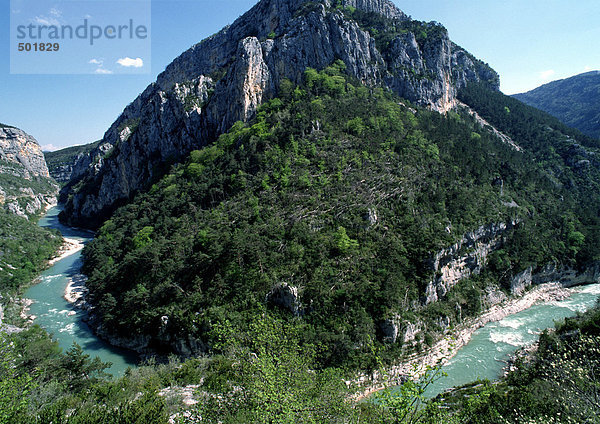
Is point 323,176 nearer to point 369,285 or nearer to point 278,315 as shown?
point 369,285

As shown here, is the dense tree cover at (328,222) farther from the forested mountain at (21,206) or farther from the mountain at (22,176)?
the mountain at (22,176)

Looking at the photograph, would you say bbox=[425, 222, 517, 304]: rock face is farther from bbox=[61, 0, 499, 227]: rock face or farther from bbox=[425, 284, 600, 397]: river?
bbox=[61, 0, 499, 227]: rock face

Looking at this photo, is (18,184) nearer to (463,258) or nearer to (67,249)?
(67,249)

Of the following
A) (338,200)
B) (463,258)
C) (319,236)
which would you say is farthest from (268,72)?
(463,258)

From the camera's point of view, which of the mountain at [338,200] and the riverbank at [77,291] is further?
the riverbank at [77,291]

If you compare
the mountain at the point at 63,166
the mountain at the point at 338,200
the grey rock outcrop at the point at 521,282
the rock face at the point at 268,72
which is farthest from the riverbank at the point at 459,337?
the mountain at the point at 63,166

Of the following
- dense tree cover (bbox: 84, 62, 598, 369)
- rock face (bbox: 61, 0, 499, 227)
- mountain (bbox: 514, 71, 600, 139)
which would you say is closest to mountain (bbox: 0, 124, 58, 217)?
rock face (bbox: 61, 0, 499, 227)

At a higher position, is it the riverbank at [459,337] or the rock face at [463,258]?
the rock face at [463,258]
